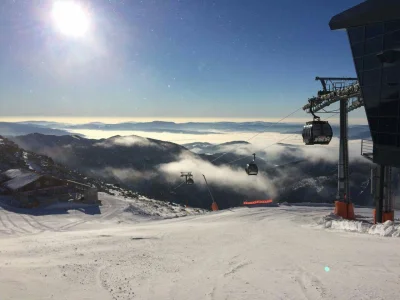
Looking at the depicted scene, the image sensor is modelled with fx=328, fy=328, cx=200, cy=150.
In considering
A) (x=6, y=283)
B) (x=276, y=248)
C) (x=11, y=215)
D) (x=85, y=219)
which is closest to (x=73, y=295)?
(x=6, y=283)

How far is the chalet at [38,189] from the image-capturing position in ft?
160

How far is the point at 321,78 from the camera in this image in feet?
84.2

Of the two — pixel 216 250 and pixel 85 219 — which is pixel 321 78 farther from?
pixel 85 219

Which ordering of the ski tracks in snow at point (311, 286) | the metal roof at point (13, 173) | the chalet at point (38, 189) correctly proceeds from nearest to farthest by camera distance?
the ski tracks in snow at point (311, 286), the chalet at point (38, 189), the metal roof at point (13, 173)

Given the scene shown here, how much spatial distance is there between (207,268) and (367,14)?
58.6 feet

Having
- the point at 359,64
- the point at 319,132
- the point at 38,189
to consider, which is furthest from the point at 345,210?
the point at 38,189

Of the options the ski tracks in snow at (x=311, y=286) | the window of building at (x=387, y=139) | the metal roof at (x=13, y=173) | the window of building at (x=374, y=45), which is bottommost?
the metal roof at (x=13, y=173)

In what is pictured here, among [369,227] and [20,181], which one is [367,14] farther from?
[20,181]

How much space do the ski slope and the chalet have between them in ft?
115

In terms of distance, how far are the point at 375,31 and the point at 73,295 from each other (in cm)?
2085

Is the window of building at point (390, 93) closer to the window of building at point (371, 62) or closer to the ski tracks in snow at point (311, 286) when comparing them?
the window of building at point (371, 62)

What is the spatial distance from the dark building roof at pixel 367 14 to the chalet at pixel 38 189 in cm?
4153

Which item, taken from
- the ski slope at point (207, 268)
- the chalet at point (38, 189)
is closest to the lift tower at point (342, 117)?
the ski slope at point (207, 268)

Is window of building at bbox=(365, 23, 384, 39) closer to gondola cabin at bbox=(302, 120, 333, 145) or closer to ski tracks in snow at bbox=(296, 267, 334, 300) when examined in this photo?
gondola cabin at bbox=(302, 120, 333, 145)
